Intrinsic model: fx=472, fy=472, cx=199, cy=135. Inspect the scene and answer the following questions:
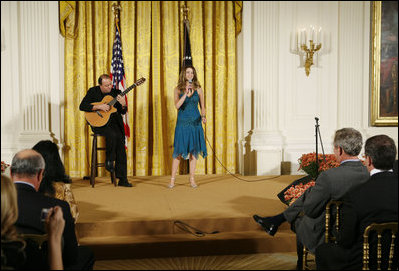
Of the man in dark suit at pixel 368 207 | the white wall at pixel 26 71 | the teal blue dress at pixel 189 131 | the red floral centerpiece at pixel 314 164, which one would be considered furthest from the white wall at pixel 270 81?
the man in dark suit at pixel 368 207

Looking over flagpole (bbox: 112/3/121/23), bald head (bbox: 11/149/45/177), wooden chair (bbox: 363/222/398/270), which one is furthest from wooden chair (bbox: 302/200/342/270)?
flagpole (bbox: 112/3/121/23)

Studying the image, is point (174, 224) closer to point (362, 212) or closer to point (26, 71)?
point (362, 212)

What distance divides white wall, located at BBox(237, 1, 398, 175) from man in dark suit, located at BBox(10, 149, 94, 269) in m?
5.49

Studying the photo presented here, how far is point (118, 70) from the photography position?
24.6 feet

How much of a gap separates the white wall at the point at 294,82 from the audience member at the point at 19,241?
18.6ft

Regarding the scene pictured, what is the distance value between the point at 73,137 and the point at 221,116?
8.38 ft

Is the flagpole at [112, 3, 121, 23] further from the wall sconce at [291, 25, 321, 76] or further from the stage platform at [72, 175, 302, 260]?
the stage platform at [72, 175, 302, 260]

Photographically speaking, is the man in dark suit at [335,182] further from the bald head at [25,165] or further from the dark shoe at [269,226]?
the bald head at [25,165]

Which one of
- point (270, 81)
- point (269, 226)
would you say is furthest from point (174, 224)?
point (270, 81)

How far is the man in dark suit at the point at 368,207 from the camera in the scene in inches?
113

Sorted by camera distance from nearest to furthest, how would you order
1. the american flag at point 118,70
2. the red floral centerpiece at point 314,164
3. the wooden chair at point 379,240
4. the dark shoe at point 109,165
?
the wooden chair at point 379,240 → the red floral centerpiece at point 314,164 → the dark shoe at point 109,165 → the american flag at point 118,70

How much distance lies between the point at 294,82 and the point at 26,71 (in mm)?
4439

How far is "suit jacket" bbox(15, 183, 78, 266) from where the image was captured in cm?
261

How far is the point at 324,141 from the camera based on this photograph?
26.7 feet
